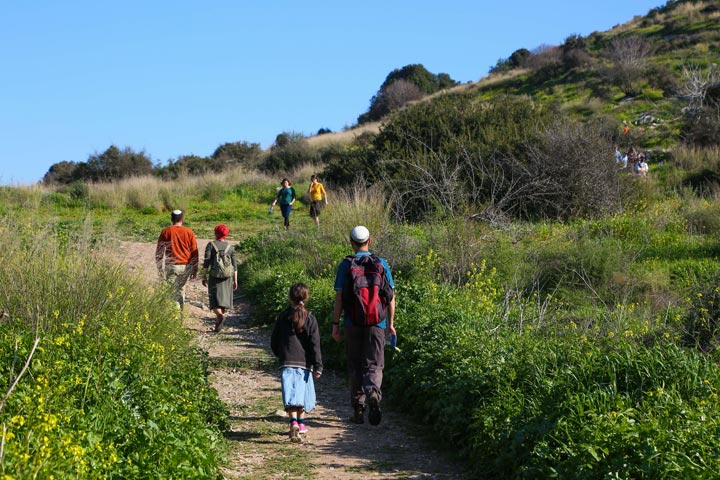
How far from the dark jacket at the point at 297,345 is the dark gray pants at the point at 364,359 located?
0.42 metres

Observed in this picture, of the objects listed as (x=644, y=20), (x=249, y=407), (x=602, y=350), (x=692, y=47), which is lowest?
(x=249, y=407)

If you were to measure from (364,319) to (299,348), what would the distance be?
0.64 m

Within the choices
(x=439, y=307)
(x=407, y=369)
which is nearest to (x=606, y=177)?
(x=439, y=307)

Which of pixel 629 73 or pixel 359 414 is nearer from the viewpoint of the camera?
pixel 359 414

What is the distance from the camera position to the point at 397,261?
44.2 ft

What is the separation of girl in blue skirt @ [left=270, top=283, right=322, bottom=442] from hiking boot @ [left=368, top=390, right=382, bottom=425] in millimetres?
527

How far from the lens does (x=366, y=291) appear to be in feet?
26.6

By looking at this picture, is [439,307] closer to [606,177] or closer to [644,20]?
[606,177]

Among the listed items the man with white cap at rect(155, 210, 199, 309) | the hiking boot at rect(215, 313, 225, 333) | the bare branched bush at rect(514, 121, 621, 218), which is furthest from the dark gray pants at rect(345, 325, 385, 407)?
the bare branched bush at rect(514, 121, 621, 218)

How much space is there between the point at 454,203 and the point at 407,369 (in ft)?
20.7

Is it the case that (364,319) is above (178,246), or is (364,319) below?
below

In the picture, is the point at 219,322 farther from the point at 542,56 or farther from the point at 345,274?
the point at 542,56

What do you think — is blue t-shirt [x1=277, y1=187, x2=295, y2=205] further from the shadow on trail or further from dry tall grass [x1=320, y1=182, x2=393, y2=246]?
the shadow on trail

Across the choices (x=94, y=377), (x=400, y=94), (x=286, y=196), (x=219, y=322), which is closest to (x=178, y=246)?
(x=219, y=322)
